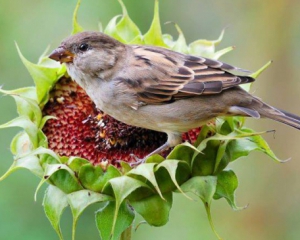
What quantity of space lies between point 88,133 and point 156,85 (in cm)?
45

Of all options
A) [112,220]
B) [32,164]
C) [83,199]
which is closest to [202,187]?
[112,220]

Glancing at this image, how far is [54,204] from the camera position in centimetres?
409

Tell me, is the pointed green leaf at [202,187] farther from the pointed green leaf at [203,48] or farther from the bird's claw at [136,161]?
the pointed green leaf at [203,48]

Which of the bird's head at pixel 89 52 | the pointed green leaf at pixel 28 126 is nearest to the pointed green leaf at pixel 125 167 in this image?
the pointed green leaf at pixel 28 126

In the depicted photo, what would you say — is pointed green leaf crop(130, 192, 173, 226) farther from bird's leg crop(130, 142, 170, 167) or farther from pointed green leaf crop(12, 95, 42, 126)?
pointed green leaf crop(12, 95, 42, 126)

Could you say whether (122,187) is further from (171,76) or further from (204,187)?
(171,76)

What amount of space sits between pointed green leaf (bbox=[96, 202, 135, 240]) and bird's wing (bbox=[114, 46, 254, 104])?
585mm

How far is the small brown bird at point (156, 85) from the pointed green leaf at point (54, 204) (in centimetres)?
51

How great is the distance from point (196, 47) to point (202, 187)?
3.17 feet

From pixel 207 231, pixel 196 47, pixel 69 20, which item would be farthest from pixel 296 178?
pixel 69 20

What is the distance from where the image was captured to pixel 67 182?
410 cm

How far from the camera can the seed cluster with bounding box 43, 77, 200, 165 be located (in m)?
4.34

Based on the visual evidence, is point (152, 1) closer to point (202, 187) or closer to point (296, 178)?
point (296, 178)

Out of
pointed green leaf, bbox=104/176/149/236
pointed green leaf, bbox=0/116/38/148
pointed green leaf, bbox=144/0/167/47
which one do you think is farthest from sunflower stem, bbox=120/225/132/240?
pointed green leaf, bbox=144/0/167/47
